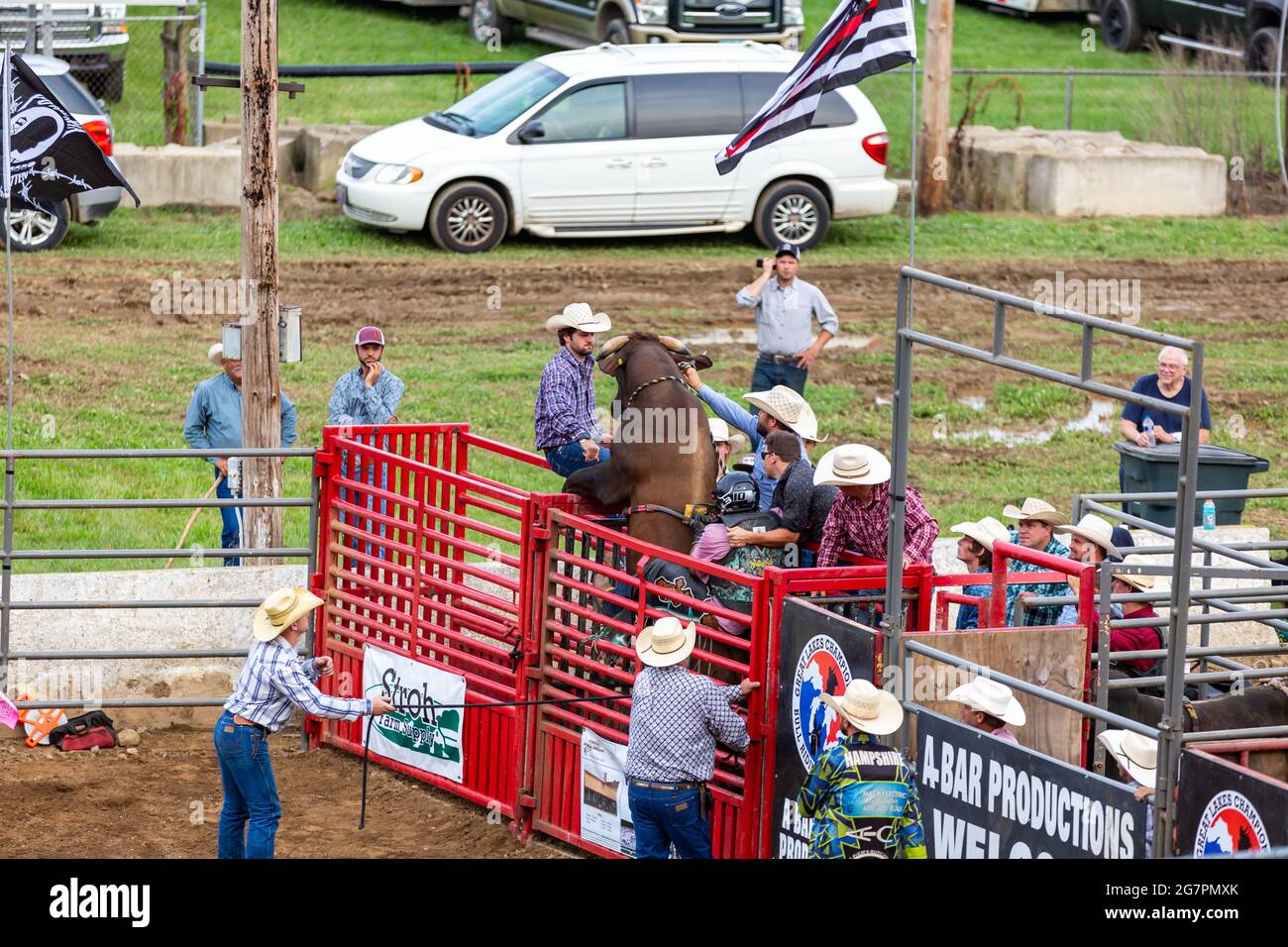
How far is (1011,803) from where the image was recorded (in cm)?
832

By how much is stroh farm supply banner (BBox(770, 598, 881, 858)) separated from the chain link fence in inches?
572

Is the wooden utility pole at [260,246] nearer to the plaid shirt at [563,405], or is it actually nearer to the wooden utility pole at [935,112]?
the plaid shirt at [563,405]

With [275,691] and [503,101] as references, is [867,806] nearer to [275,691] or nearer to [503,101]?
[275,691]

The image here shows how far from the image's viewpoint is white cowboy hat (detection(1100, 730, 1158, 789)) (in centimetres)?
797

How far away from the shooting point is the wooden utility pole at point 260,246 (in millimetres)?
12922

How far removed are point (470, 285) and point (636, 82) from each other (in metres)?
2.86

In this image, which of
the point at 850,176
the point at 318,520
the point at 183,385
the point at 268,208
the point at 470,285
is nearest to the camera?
the point at 318,520

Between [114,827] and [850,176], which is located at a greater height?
[850,176]

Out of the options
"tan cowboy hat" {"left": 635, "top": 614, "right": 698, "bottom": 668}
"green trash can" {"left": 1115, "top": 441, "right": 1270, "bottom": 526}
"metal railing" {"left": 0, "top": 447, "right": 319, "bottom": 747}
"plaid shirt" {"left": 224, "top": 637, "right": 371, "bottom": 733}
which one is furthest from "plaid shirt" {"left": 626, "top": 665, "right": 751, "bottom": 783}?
"green trash can" {"left": 1115, "top": 441, "right": 1270, "bottom": 526}

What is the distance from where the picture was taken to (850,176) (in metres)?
21.5

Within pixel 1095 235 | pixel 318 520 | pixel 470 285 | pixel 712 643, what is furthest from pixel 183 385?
pixel 1095 235

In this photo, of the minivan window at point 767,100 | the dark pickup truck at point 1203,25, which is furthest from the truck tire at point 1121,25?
the minivan window at point 767,100

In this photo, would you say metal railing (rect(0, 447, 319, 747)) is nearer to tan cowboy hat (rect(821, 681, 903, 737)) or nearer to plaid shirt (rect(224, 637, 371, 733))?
plaid shirt (rect(224, 637, 371, 733))
